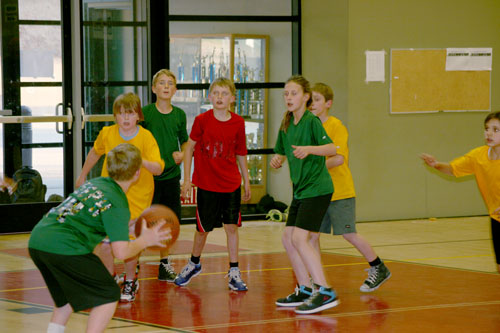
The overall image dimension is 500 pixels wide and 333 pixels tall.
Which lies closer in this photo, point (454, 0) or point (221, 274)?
point (221, 274)

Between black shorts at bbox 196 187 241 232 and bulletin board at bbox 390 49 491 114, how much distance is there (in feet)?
13.8

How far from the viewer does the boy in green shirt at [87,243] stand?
3.86 m

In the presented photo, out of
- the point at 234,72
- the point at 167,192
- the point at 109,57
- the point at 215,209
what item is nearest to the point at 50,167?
the point at 109,57

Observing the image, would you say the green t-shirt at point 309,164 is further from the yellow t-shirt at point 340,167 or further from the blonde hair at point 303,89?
the yellow t-shirt at point 340,167

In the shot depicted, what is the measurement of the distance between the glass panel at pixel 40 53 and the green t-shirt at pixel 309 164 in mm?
4285

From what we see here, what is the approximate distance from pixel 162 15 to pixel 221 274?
3.81m

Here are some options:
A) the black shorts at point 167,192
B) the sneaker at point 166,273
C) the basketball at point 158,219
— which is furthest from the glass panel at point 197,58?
the basketball at point 158,219

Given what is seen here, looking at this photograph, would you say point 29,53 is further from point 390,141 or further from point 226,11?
point 390,141

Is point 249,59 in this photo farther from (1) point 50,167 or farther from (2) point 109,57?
(1) point 50,167

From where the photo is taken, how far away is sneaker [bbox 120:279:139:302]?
19.0 ft

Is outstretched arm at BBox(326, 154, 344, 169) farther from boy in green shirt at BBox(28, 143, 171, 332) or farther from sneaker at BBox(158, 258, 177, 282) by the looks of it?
boy in green shirt at BBox(28, 143, 171, 332)

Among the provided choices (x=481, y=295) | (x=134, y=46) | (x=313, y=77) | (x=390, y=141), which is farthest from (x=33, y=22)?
(x=481, y=295)

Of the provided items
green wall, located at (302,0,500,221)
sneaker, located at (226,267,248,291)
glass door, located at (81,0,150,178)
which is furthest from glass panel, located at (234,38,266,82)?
sneaker, located at (226,267,248,291)

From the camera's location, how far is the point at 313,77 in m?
10.2
